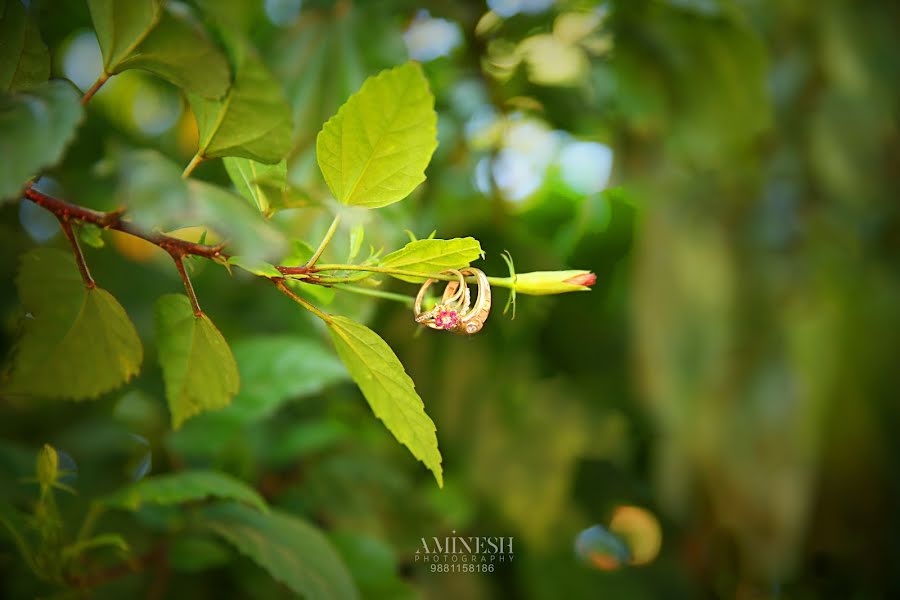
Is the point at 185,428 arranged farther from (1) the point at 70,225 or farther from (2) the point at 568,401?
(2) the point at 568,401

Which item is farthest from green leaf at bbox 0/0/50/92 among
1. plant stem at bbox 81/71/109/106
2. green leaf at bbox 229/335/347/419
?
green leaf at bbox 229/335/347/419

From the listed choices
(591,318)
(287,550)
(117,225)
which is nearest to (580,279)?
(117,225)

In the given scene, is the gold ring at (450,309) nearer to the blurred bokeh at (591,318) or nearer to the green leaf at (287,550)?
the blurred bokeh at (591,318)

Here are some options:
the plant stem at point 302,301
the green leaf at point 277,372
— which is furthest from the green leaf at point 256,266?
the green leaf at point 277,372

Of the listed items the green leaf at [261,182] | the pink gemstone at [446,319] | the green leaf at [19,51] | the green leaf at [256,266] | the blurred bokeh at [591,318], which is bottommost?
the blurred bokeh at [591,318]

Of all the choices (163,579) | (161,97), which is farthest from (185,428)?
(161,97)

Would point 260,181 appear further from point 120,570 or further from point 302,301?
point 120,570
